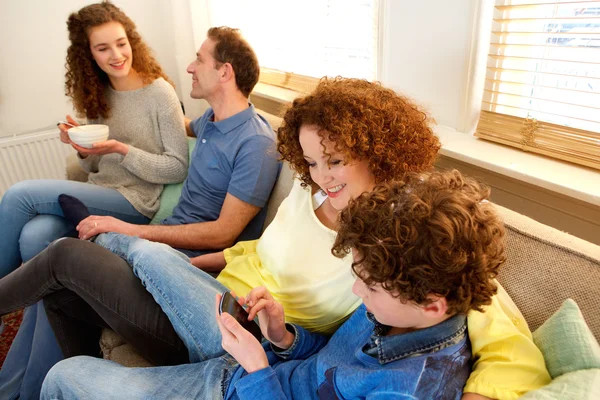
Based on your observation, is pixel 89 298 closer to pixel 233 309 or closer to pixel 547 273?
pixel 233 309

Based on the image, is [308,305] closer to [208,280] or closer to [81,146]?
[208,280]

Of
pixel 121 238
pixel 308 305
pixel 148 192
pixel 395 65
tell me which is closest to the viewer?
pixel 308 305

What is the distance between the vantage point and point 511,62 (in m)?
1.24

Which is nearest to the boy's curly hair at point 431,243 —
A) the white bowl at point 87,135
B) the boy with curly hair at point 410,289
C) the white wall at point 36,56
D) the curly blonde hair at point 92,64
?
the boy with curly hair at point 410,289

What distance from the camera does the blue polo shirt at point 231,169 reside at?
147 centimetres

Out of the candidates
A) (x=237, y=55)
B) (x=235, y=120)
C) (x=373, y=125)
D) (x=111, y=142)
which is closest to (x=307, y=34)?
(x=237, y=55)

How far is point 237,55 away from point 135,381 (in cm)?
113

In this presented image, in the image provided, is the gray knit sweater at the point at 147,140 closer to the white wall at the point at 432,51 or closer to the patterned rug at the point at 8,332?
the patterned rug at the point at 8,332

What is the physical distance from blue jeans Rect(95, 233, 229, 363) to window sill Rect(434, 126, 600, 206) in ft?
2.64

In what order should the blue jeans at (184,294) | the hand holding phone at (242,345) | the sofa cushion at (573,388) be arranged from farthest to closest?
the blue jeans at (184,294)
the hand holding phone at (242,345)
the sofa cushion at (573,388)

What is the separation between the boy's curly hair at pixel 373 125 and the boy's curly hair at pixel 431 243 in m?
0.30

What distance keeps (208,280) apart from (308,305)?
0.29 m

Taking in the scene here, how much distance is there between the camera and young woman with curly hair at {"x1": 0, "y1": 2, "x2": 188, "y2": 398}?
1675 mm

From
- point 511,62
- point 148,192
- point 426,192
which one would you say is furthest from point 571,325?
point 148,192
